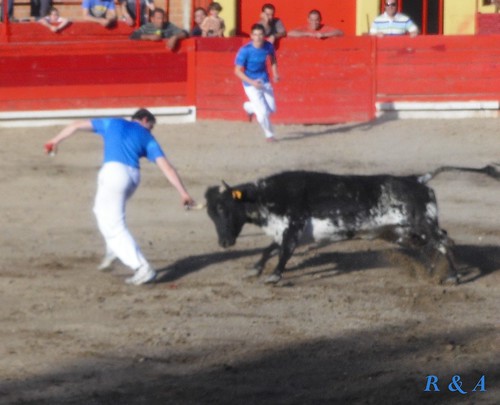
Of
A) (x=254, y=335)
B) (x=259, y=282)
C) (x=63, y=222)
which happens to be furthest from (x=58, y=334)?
(x=63, y=222)

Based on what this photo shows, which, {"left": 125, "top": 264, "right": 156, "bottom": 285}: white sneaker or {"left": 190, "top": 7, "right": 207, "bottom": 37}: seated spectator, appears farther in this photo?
{"left": 190, "top": 7, "right": 207, "bottom": 37}: seated spectator

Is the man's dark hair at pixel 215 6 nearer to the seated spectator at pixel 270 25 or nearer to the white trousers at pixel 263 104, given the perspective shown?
the seated spectator at pixel 270 25

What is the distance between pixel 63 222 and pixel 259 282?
356 centimetres

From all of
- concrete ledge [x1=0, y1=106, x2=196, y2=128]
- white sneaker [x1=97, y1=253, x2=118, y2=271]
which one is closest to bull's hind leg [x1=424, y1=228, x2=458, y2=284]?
white sneaker [x1=97, y1=253, x2=118, y2=271]

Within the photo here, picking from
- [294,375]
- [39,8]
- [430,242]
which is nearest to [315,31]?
[39,8]

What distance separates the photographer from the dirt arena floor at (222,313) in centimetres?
827

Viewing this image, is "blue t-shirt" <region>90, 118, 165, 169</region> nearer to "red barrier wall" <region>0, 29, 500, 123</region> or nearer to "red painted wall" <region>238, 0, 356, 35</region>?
"red barrier wall" <region>0, 29, 500, 123</region>

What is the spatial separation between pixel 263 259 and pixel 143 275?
100 centimetres

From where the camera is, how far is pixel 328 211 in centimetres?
1063

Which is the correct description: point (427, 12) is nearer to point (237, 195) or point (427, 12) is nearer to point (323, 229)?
point (323, 229)

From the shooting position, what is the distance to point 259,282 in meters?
11.0

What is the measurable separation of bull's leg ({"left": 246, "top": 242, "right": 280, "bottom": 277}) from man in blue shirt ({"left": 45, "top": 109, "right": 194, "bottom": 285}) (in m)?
0.94

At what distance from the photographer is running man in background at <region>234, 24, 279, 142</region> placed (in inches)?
693

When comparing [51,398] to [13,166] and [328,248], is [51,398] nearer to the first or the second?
[328,248]
